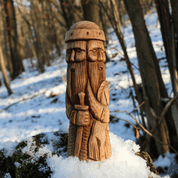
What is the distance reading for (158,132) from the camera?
10.3 feet

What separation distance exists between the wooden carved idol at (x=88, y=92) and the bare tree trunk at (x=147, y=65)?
1.39 m

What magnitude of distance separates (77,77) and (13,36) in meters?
12.7

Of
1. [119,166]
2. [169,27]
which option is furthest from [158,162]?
[169,27]

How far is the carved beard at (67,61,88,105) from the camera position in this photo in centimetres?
183

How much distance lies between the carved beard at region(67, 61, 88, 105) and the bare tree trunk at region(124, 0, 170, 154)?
5.34 feet

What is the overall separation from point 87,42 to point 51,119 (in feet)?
12.5

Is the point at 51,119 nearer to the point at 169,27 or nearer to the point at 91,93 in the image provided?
the point at 91,93

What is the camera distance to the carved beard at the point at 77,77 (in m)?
1.83

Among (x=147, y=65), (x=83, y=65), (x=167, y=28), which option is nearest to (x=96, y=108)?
(x=83, y=65)

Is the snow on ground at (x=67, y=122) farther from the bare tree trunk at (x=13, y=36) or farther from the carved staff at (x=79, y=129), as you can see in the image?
the bare tree trunk at (x=13, y=36)

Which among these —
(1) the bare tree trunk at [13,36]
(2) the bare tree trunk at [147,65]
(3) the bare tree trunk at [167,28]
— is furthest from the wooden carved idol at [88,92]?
(1) the bare tree trunk at [13,36]

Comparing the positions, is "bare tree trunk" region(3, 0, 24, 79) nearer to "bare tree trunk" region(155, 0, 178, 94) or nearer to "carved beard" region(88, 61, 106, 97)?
"bare tree trunk" region(155, 0, 178, 94)

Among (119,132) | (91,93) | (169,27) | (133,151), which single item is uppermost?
(169,27)

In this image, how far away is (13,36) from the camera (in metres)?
A: 12.2
